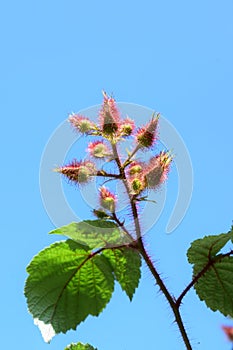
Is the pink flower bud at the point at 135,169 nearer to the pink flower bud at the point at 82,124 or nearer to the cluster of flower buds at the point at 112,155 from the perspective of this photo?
the cluster of flower buds at the point at 112,155

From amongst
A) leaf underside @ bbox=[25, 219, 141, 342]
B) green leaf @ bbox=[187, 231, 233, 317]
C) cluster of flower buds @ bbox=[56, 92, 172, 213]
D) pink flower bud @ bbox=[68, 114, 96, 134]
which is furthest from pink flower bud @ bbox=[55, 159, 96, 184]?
green leaf @ bbox=[187, 231, 233, 317]

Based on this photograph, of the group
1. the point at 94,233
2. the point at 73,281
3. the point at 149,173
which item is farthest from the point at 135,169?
the point at 73,281

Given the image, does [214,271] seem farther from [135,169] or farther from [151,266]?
[135,169]

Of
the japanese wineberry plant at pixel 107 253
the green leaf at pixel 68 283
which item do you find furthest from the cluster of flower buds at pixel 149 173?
the green leaf at pixel 68 283

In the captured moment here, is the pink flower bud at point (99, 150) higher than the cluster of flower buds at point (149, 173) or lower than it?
higher

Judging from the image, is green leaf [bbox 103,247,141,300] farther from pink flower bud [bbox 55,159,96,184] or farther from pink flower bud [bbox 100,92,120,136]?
pink flower bud [bbox 100,92,120,136]

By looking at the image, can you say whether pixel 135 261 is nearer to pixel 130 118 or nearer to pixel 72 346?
pixel 130 118

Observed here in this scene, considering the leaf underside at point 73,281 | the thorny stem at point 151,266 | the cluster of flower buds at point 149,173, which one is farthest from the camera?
the leaf underside at point 73,281
